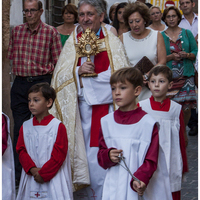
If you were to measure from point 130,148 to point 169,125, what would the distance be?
1.09 meters

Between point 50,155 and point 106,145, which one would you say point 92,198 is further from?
point 106,145

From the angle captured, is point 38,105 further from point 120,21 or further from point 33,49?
point 120,21

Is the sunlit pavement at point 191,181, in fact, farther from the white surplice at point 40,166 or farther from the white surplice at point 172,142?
the white surplice at point 40,166

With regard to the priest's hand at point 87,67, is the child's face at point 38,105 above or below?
below

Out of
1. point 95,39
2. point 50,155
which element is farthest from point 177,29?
point 50,155

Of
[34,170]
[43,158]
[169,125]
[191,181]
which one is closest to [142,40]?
[169,125]

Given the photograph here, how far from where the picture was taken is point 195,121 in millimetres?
10125

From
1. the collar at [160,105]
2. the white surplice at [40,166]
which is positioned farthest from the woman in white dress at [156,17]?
the white surplice at [40,166]

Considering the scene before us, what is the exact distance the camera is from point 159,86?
192 inches

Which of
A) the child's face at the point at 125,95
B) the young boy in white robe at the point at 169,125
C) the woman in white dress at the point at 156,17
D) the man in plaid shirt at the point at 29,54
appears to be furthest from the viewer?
the woman in white dress at the point at 156,17

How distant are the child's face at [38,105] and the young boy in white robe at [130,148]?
0.88m

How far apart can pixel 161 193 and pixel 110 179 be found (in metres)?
0.41

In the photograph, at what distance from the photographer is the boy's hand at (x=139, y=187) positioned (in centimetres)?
355

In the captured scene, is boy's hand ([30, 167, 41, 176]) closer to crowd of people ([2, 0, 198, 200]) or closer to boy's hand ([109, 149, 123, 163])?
crowd of people ([2, 0, 198, 200])
